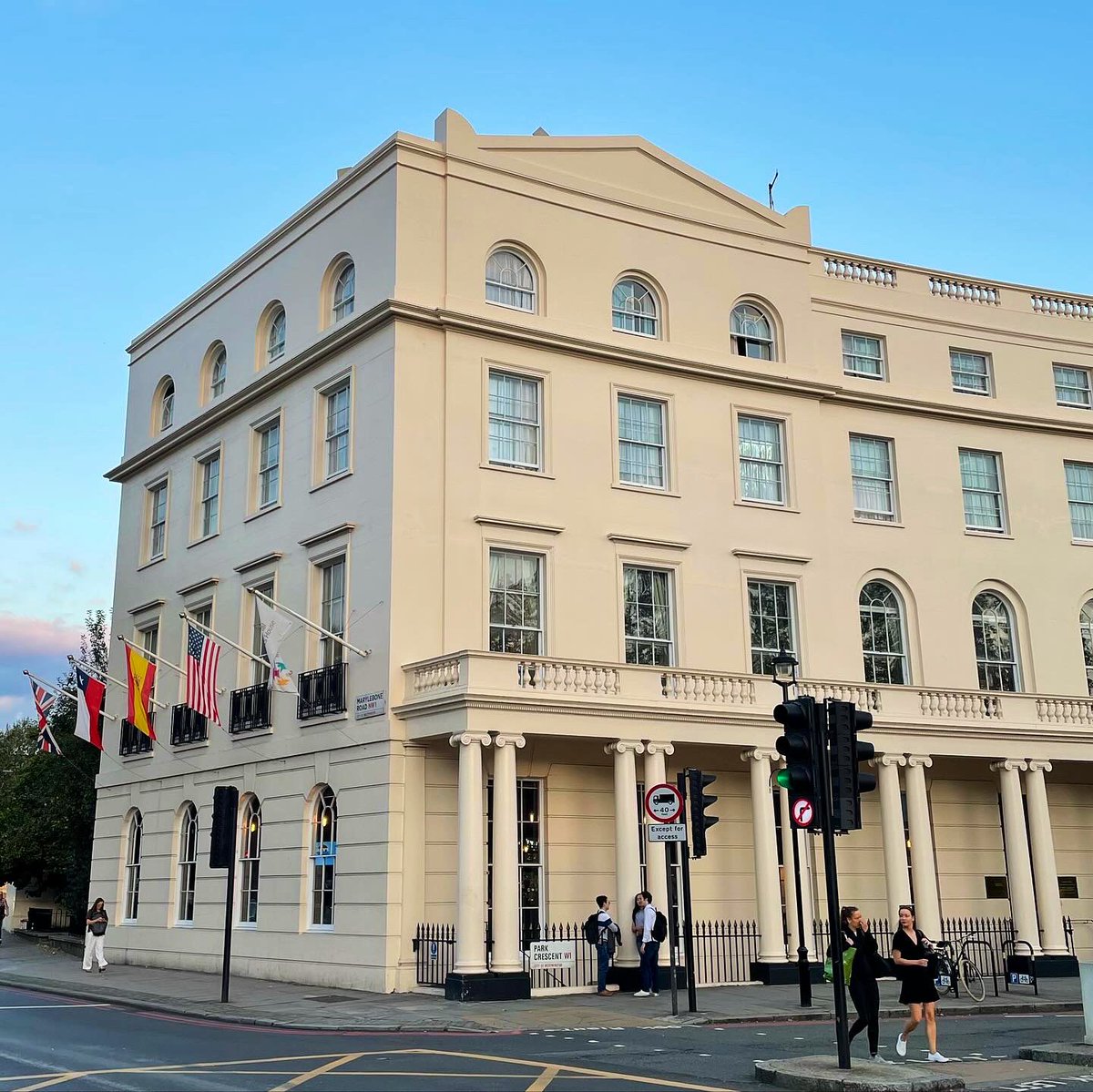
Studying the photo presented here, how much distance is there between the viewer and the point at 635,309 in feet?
97.1

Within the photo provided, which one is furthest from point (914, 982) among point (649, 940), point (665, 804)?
point (649, 940)

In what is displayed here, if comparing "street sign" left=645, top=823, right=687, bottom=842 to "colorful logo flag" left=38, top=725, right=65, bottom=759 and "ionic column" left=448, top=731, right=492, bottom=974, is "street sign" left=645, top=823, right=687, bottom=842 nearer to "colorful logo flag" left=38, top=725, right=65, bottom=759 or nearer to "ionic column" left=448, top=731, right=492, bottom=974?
"ionic column" left=448, top=731, right=492, bottom=974

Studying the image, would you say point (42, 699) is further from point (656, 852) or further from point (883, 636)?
point (883, 636)

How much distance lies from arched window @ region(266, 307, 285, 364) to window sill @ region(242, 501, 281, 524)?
363cm

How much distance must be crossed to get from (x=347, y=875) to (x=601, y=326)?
12.6 metres

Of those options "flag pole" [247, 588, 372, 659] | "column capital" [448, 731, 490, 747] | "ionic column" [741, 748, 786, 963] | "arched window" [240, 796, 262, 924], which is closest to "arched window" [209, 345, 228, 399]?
"flag pole" [247, 588, 372, 659]

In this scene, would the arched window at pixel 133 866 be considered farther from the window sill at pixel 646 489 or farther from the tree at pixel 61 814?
the window sill at pixel 646 489

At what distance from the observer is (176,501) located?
3353cm

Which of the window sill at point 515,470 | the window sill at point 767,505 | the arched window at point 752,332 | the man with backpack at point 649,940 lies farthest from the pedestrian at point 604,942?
the arched window at point 752,332

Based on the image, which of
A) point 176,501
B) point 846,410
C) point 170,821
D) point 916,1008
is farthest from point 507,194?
point 916,1008

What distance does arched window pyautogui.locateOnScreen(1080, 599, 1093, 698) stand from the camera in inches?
1273

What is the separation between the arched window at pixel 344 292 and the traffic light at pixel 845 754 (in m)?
17.1

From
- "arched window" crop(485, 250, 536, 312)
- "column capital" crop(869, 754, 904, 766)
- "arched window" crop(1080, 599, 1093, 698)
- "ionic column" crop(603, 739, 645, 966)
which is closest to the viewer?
"ionic column" crop(603, 739, 645, 966)

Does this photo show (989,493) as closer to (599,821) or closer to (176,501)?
(599,821)
